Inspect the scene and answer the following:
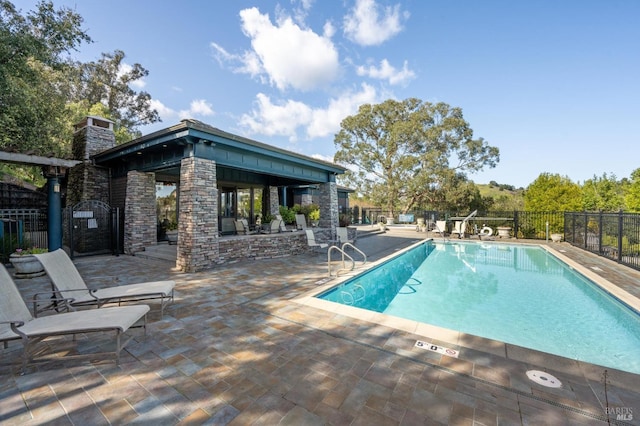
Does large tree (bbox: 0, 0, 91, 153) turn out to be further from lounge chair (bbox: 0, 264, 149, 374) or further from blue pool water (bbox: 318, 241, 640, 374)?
blue pool water (bbox: 318, 241, 640, 374)

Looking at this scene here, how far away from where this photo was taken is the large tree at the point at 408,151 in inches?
917

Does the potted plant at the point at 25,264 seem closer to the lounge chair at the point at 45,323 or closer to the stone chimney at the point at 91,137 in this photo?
the lounge chair at the point at 45,323

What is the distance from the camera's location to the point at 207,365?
2791 mm

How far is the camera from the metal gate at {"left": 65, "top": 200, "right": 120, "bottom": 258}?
9672mm

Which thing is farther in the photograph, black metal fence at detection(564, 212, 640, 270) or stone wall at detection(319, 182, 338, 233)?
stone wall at detection(319, 182, 338, 233)

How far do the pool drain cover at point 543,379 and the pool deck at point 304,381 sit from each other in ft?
0.21

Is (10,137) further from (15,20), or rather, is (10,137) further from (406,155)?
(406,155)

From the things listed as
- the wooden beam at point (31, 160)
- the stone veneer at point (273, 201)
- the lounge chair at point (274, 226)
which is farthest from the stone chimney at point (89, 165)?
the stone veneer at point (273, 201)

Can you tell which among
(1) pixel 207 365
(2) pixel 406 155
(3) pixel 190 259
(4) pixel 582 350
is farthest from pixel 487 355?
(2) pixel 406 155

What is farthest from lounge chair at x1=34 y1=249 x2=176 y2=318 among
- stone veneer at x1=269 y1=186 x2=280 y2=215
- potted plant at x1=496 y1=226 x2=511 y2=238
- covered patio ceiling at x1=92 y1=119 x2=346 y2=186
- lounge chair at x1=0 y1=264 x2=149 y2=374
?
potted plant at x1=496 y1=226 x2=511 y2=238

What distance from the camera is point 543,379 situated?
2521 mm

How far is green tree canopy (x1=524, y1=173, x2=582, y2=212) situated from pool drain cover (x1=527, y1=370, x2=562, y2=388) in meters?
16.4

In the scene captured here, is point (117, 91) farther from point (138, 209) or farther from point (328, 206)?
point (328, 206)

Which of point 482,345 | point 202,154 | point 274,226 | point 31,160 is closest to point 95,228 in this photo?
point 31,160
